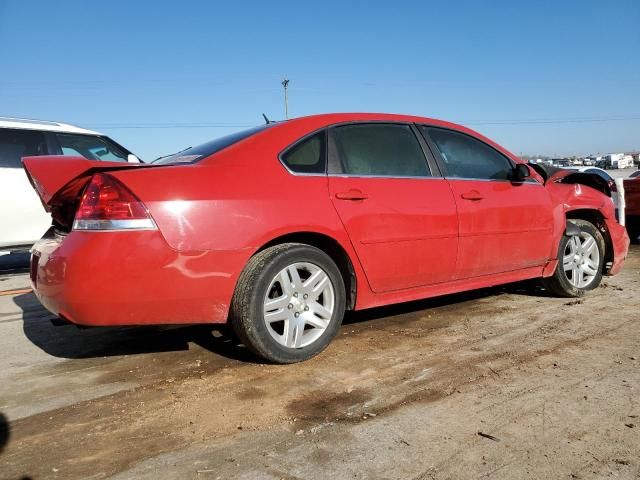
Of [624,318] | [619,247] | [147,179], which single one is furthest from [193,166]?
[619,247]

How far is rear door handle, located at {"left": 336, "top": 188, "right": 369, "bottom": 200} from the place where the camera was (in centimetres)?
327

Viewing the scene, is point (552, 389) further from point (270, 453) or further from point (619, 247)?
point (619, 247)

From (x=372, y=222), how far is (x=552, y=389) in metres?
1.38

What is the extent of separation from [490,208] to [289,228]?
1.77 meters

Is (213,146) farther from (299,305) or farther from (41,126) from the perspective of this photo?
(41,126)

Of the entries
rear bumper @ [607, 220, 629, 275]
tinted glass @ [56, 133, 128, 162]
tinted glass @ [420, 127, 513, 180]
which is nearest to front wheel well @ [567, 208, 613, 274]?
rear bumper @ [607, 220, 629, 275]

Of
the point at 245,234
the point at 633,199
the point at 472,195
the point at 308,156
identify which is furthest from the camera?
the point at 633,199

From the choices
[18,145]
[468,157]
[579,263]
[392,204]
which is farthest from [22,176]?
[579,263]

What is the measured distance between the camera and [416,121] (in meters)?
3.97

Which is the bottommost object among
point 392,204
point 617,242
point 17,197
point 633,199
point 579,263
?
point 579,263

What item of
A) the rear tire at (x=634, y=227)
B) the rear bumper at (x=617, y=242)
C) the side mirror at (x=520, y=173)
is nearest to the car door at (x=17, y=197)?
the side mirror at (x=520, y=173)

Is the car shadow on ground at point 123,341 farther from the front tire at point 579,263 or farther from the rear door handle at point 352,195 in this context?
the front tire at point 579,263

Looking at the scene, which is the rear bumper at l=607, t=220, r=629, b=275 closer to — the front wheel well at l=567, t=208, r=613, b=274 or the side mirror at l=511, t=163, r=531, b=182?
the front wheel well at l=567, t=208, r=613, b=274

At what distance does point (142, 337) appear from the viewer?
3.85 meters
